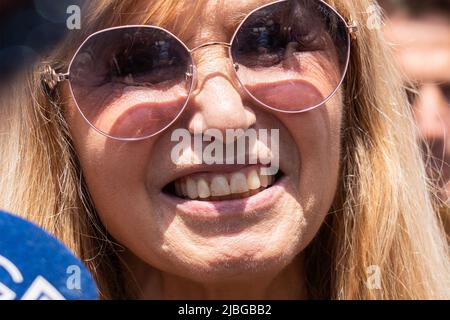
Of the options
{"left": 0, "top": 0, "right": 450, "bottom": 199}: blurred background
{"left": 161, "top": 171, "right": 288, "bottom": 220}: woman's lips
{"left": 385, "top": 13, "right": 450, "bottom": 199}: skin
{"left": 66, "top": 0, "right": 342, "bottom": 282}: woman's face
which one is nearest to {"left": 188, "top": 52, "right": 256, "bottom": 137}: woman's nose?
{"left": 66, "top": 0, "right": 342, "bottom": 282}: woman's face

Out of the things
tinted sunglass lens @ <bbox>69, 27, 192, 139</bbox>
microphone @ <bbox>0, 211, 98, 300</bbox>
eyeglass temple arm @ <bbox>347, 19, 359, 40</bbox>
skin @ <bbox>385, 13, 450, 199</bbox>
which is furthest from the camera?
skin @ <bbox>385, 13, 450, 199</bbox>

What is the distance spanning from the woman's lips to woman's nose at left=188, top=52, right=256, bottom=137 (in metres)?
0.13

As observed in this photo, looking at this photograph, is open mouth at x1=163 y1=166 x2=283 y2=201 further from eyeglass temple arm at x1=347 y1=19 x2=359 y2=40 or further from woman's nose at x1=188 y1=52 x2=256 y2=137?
eyeglass temple arm at x1=347 y1=19 x2=359 y2=40

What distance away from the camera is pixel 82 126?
1414 mm

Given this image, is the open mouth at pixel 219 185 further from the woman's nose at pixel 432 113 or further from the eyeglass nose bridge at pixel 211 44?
the woman's nose at pixel 432 113

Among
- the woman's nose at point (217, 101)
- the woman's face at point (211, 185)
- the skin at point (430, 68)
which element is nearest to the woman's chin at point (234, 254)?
the woman's face at point (211, 185)

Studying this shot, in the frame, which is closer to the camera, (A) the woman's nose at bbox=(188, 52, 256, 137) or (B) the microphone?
(B) the microphone

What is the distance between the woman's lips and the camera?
4.54ft

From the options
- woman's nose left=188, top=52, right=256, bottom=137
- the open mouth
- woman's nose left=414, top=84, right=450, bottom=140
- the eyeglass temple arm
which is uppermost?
woman's nose left=414, top=84, right=450, bottom=140

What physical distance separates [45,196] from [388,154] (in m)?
0.74

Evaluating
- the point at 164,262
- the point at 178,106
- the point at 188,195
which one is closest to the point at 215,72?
the point at 178,106

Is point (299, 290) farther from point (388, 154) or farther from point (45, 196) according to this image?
point (45, 196)

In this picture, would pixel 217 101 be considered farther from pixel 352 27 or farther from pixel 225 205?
pixel 352 27

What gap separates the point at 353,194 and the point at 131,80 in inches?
22.9
